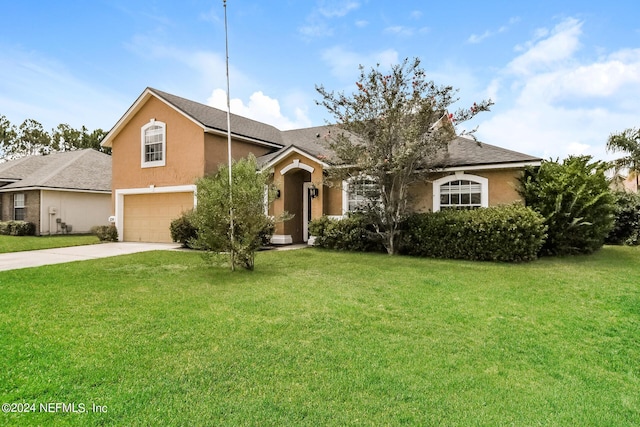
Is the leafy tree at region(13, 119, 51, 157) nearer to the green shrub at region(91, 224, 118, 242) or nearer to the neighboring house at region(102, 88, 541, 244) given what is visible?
the neighboring house at region(102, 88, 541, 244)

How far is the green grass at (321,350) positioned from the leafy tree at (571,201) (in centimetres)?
445

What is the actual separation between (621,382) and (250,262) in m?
7.47

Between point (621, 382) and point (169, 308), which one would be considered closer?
point (621, 382)

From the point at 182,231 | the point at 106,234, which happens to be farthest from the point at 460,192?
the point at 106,234

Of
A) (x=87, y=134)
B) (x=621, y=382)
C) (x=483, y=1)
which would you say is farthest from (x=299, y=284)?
(x=87, y=134)

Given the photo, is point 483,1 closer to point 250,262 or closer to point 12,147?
point 250,262

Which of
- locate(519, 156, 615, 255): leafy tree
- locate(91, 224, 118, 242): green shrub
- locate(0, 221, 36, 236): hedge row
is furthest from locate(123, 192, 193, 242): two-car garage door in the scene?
locate(519, 156, 615, 255): leafy tree

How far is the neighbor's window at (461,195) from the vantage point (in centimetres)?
1357

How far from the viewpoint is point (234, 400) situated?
10.8ft

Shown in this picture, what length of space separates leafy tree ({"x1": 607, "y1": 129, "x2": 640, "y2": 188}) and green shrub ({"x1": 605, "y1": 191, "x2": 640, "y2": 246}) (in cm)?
558

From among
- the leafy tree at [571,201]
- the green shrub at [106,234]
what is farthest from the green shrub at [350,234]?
the green shrub at [106,234]

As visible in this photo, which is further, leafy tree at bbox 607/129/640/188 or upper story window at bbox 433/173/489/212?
leafy tree at bbox 607/129/640/188

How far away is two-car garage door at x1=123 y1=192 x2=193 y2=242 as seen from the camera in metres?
17.7

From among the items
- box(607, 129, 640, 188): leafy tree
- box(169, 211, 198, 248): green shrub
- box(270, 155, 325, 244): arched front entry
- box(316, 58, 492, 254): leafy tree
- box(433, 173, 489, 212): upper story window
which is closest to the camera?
box(316, 58, 492, 254): leafy tree
